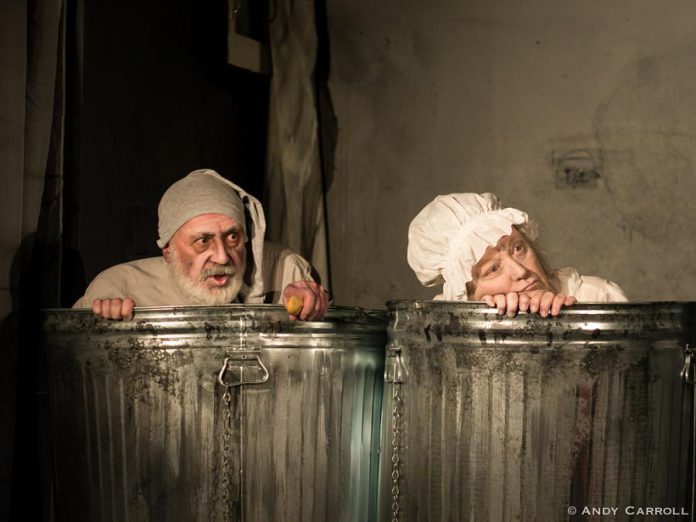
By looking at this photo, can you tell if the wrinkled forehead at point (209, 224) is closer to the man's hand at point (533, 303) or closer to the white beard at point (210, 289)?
the white beard at point (210, 289)

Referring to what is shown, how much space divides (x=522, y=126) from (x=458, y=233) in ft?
3.80

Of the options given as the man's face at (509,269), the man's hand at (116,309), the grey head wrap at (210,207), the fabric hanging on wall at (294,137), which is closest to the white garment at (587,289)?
the man's face at (509,269)

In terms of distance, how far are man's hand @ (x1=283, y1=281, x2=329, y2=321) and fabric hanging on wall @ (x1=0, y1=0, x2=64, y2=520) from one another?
0.94 metres

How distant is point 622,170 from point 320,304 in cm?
173

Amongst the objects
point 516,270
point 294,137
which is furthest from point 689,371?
point 294,137

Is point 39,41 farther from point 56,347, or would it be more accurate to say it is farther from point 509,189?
point 509,189

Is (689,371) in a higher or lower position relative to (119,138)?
lower

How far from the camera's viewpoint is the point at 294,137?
4.18 m

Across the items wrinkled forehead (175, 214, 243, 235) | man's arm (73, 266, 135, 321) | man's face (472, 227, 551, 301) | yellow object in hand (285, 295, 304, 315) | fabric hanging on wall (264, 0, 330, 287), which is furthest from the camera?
fabric hanging on wall (264, 0, 330, 287)

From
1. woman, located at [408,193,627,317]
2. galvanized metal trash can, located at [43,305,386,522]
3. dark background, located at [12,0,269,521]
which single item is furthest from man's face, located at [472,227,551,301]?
dark background, located at [12,0,269,521]

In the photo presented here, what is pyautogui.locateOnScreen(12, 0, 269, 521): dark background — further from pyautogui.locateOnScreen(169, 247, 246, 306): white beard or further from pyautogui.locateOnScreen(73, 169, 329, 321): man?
pyautogui.locateOnScreen(169, 247, 246, 306): white beard

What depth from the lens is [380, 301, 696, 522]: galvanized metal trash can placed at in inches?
89.4

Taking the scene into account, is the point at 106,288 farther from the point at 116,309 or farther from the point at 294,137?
the point at 294,137

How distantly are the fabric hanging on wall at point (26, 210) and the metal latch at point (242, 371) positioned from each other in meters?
0.84
